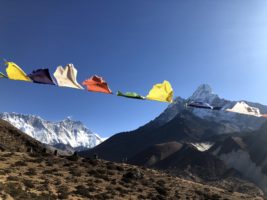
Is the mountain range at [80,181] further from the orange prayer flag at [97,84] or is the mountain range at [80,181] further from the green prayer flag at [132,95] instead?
the green prayer flag at [132,95]

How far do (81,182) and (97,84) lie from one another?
2694 centimetres

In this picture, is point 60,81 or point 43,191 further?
point 43,191

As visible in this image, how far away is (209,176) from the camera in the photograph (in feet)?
623

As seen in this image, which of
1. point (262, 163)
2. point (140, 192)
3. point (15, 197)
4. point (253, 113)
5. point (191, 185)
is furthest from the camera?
point (262, 163)

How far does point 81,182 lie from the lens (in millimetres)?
47906

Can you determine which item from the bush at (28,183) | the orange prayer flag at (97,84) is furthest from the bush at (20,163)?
the orange prayer flag at (97,84)

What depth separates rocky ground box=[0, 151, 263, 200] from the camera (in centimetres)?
3988

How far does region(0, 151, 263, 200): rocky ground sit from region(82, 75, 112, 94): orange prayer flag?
16.8 meters

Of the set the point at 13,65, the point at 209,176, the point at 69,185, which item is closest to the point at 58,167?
the point at 69,185

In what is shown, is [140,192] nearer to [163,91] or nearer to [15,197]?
[15,197]

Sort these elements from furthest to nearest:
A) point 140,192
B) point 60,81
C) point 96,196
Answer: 1. point 140,192
2. point 96,196
3. point 60,81

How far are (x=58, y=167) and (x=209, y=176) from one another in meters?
147

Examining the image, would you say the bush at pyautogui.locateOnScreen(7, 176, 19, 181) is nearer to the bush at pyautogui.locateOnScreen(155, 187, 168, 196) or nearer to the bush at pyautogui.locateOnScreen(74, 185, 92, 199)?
the bush at pyautogui.locateOnScreen(74, 185, 92, 199)

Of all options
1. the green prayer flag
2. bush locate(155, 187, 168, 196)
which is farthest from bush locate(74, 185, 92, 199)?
the green prayer flag
